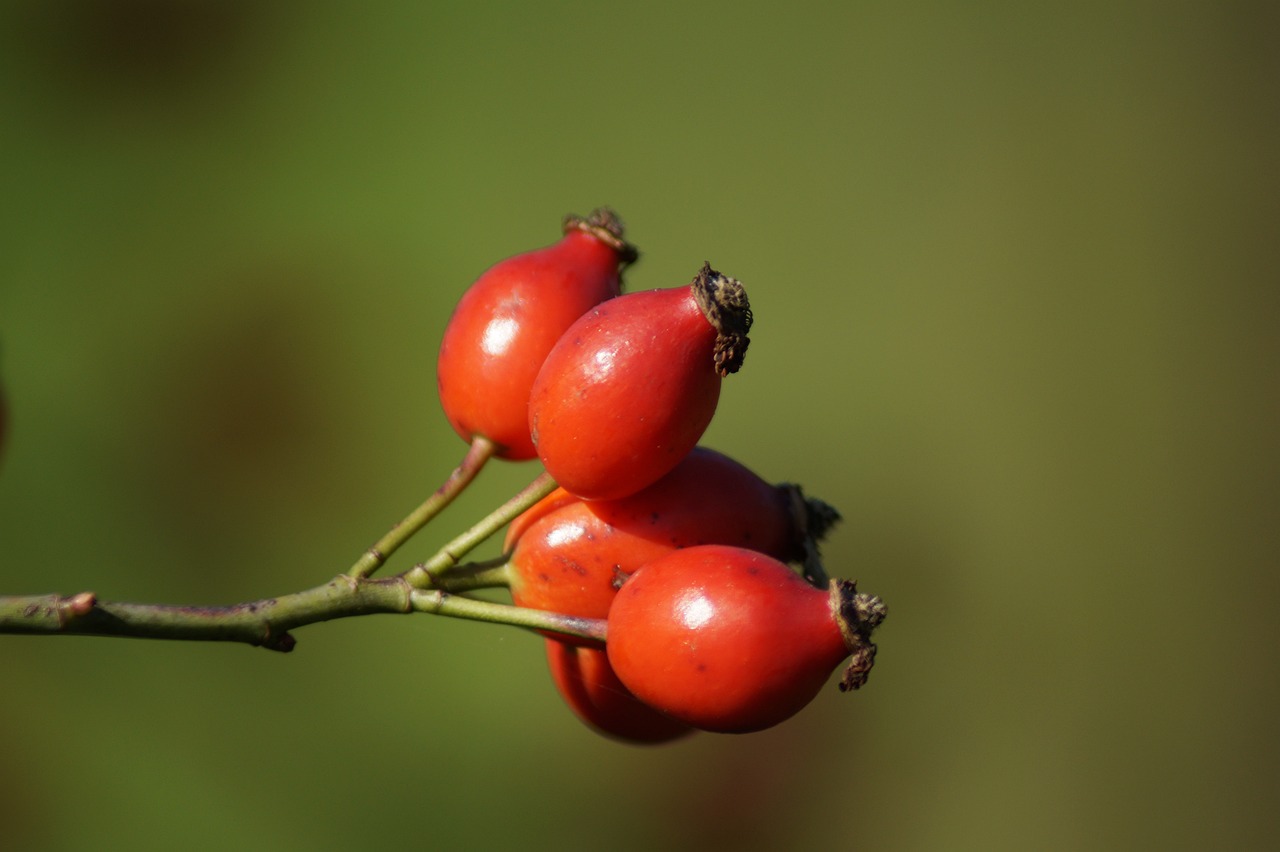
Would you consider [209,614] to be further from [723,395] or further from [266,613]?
[723,395]

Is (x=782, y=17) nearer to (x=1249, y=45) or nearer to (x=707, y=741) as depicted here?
(x=1249, y=45)

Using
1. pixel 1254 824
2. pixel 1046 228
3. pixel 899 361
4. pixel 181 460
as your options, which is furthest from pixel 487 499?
pixel 1254 824

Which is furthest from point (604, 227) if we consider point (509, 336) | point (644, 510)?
point (644, 510)

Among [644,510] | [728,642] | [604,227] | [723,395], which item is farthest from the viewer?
[723,395]

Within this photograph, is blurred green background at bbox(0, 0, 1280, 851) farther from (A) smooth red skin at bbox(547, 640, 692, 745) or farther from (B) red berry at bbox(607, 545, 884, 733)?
(B) red berry at bbox(607, 545, 884, 733)

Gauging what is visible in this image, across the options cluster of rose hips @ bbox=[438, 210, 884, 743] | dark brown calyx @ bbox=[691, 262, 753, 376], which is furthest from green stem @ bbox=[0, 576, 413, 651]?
dark brown calyx @ bbox=[691, 262, 753, 376]

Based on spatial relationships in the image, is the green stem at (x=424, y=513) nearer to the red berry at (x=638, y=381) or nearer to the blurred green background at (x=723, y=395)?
the red berry at (x=638, y=381)
